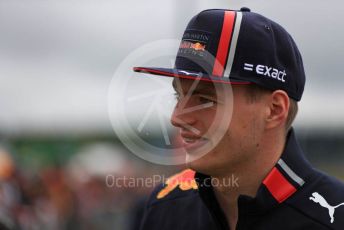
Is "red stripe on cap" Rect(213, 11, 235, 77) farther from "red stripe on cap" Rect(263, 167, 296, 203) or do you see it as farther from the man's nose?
"red stripe on cap" Rect(263, 167, 296, 203)

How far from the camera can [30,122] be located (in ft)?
151

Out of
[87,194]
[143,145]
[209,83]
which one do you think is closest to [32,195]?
[87,194]

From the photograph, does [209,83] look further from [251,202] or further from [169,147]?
[169,147]

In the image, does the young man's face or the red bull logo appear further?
the red bull logo

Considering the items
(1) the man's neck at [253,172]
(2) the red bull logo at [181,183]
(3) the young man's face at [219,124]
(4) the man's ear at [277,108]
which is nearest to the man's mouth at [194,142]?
(3) the young man's face at [219,124]

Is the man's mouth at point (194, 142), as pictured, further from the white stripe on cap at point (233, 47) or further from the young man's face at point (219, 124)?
the white stripe on cap at point (233, 47)

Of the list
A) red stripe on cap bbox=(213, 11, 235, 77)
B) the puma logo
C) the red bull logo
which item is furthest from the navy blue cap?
the red bull logo

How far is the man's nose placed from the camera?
2912mm

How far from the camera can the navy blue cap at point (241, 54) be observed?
2.88 m

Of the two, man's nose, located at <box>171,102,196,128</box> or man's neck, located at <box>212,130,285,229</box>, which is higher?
man's nose, located at <box>171,102,196,128</box>

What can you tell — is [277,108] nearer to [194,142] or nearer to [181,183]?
[194,142]

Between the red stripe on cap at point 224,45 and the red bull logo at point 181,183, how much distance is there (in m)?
0.64

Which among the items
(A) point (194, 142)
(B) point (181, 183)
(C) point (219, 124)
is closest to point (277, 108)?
(C) point (219, 124)

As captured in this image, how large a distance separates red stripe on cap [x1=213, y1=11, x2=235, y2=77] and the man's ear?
230mm
